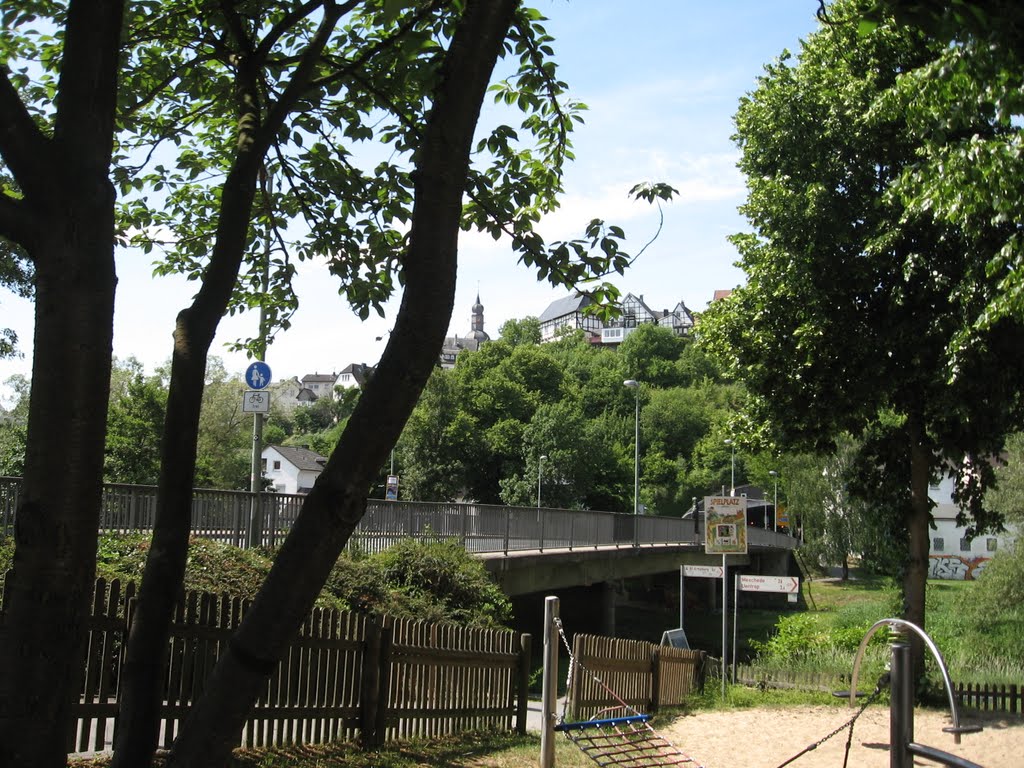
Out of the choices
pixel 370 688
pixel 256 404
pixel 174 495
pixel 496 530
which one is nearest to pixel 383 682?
pixel 370 688

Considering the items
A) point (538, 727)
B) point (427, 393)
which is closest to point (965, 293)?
point (538, 727)

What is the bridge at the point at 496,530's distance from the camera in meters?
15.6

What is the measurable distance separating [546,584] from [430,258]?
24.6m

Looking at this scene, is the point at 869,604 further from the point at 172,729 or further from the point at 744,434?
the point at 172,729

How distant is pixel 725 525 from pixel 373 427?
14.7 m

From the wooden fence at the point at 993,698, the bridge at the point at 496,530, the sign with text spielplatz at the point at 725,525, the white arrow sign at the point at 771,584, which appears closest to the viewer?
the bridge at the point at 496,530

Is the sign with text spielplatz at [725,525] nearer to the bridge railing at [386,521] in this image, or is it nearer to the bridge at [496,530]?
the bridge at [496,530]

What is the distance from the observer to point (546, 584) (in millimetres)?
27531

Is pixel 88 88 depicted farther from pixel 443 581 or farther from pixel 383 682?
pixel 443 581

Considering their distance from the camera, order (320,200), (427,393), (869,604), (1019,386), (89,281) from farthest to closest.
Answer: (427,393)
(869,604)
(1019,386)
(320,200)
(89,281)

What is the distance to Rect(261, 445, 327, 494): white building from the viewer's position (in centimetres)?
10481

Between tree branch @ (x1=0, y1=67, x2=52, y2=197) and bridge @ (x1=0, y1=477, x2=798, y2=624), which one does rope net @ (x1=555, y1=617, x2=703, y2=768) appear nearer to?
bridge @ (x1=0, y1=477, x2=798, y2=624)

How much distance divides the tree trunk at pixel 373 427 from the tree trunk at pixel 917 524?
15570mm

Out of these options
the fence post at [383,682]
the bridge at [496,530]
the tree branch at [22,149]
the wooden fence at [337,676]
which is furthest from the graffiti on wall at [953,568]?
the tree branch at [22,149]
